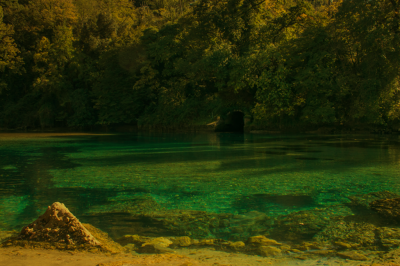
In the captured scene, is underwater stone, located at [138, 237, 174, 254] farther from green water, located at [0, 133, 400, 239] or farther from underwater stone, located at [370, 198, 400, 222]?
underwater stone, located at [370, 198, 400, 222]

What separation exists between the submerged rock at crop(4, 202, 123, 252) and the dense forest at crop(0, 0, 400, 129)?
23.3 meters

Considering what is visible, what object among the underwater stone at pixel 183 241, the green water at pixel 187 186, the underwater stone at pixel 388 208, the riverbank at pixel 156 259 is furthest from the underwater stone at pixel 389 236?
the underwater stone at pixel 183 241

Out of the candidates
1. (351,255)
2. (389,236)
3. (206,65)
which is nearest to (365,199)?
(389,236)

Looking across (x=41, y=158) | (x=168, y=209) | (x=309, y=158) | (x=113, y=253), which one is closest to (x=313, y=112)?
(x=309, y=158)

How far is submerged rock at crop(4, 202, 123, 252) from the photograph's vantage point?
12.9 feet

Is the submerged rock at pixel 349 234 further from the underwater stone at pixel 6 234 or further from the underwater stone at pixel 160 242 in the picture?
the underwater stone at pixel 6 234

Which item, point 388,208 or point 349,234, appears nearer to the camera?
point 349,234

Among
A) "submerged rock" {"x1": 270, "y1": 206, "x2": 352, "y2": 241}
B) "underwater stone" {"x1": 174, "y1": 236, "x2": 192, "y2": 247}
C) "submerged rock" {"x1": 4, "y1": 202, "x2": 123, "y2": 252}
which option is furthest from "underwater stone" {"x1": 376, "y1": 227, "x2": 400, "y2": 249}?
"submerged rock" {"x1": 4, "y1": 202, "x2": 123, "y2": 252}

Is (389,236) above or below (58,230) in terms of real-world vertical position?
below

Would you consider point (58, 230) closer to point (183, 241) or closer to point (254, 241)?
point (183, 241)

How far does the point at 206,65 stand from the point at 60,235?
1095 inches

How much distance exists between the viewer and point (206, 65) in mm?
30875

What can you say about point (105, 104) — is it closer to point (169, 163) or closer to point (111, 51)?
point (111, 51)

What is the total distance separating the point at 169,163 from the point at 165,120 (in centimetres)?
2606
